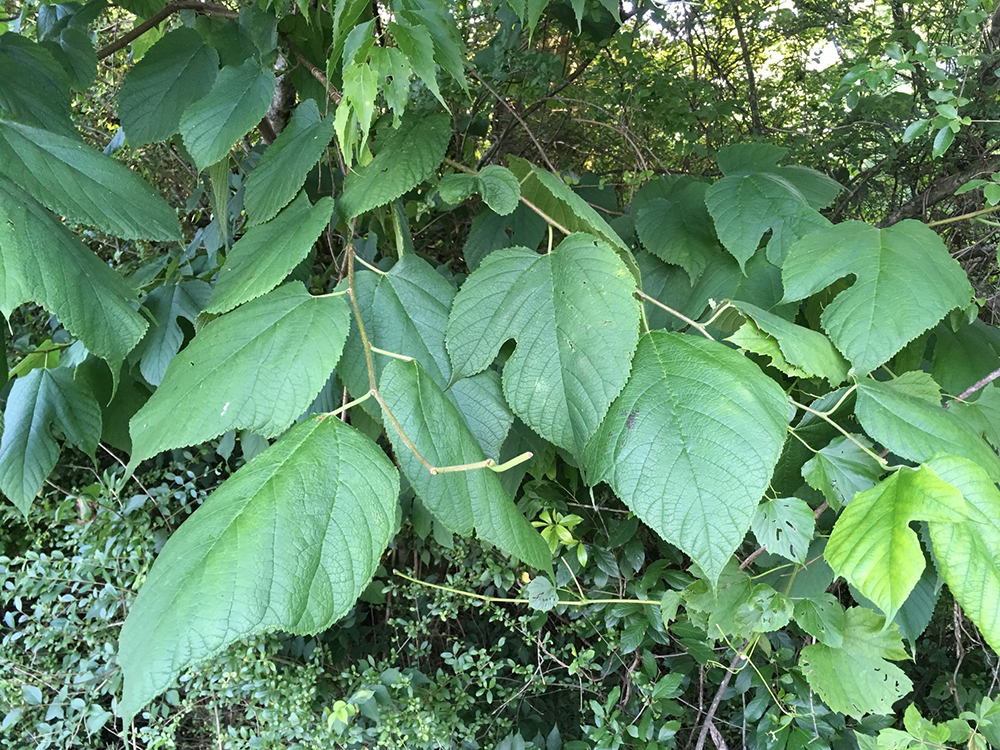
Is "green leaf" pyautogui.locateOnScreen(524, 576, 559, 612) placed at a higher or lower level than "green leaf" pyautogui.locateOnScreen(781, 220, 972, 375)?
lower

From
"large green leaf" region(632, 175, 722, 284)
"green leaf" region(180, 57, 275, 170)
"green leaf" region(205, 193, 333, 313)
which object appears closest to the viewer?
"green leaf" region(205, 193, 333, 313)

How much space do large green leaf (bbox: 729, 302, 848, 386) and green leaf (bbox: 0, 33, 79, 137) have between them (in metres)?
0.74

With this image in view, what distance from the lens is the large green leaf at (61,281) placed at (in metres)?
0.48

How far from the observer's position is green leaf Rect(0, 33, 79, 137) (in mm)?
706

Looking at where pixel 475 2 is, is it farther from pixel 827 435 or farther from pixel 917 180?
pixel 827 435

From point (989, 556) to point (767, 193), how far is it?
0.44 metres

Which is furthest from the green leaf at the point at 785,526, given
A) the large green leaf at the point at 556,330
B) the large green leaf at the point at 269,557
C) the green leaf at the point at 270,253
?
the green leaf at the point at 270,253

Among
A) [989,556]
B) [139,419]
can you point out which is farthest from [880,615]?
[139,419]

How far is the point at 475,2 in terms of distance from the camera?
160 centimetres

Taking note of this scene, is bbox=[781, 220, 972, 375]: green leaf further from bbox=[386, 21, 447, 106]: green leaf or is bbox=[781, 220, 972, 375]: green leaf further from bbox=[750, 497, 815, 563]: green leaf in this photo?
bbox=[386, 21, 447, 106]: green leaf

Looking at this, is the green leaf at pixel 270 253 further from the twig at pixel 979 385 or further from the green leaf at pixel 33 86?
the twig at pixel 979 385

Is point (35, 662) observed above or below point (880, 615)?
below

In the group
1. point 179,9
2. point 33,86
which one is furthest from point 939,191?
point 33,86

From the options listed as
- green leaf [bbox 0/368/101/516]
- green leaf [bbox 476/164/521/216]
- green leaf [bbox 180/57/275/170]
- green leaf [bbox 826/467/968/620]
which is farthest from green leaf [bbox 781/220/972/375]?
green leaf [bbox 0/368/101/516]
